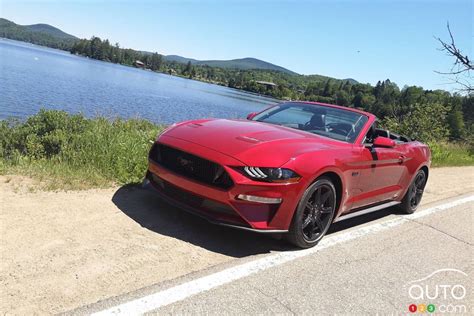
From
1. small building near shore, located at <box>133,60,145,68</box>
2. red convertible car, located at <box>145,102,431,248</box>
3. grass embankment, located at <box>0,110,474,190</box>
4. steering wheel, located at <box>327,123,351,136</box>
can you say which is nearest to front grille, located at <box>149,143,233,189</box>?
red convertible car, located at <box>145,102,431,248</box>

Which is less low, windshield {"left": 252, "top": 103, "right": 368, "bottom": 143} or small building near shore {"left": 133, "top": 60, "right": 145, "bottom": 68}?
windshield {"left": 252, "top": 103, "right": 368, "bottom": 143}

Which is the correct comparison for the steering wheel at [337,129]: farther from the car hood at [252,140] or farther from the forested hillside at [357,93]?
the forested hillside at [357,93]

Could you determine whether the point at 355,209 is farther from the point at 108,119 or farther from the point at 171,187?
the point at 108,119

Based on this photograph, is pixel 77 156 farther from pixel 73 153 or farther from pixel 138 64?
pixel 138 64

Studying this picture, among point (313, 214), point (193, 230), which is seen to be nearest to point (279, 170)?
point (313, 214)

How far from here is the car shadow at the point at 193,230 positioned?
411 cm

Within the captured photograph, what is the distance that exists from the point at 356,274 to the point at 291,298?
0.98 m

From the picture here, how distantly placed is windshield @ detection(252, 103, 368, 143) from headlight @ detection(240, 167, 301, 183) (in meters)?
1.31

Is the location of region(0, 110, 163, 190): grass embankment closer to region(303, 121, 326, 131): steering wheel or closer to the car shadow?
the car shadow

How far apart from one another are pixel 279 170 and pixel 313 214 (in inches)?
29.7

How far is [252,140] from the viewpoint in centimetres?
421

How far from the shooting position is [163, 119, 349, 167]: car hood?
3.95 metres

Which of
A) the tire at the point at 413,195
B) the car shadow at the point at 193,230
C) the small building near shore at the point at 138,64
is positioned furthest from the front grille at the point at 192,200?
the small building near shore at the point at 138,64

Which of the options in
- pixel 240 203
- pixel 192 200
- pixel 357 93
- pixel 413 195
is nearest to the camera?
pixel 240 203
